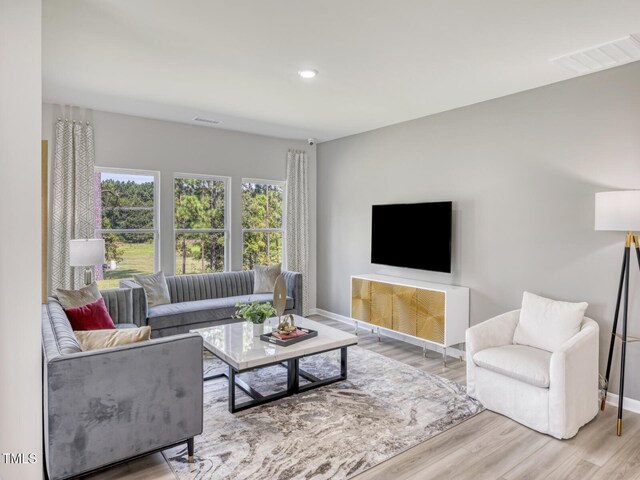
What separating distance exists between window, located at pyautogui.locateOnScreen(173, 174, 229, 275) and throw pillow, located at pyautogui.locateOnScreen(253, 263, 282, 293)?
0.57m

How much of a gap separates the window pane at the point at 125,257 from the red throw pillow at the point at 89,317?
154cm

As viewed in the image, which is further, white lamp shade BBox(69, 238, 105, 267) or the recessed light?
white lamp shade BBox(69, 238, 105, 267)

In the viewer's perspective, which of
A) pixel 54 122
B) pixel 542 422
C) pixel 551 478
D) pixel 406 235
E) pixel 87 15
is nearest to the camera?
pixel 551 478

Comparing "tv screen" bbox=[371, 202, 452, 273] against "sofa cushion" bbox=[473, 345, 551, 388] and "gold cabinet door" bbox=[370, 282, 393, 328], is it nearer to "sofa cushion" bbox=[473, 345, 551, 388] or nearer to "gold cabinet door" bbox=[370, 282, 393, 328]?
"gold cabinet door" bbox=[370, 282, 393, 328]

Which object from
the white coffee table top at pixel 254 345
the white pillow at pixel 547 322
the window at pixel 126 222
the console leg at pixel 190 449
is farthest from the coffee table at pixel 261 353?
the window at pixel 126 222

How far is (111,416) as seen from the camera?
2.21m

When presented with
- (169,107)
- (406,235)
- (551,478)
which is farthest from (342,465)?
(169,107)

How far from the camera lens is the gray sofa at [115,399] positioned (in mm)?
2072

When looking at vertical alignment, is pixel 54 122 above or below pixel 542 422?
above

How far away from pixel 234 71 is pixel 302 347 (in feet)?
7.96

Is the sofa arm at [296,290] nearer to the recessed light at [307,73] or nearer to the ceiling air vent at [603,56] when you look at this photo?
the recessed light at [307,73]

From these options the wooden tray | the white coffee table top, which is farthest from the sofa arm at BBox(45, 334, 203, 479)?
the wooden tray

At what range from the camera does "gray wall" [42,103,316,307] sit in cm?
477

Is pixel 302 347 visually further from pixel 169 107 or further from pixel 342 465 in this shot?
pixel 169 107
